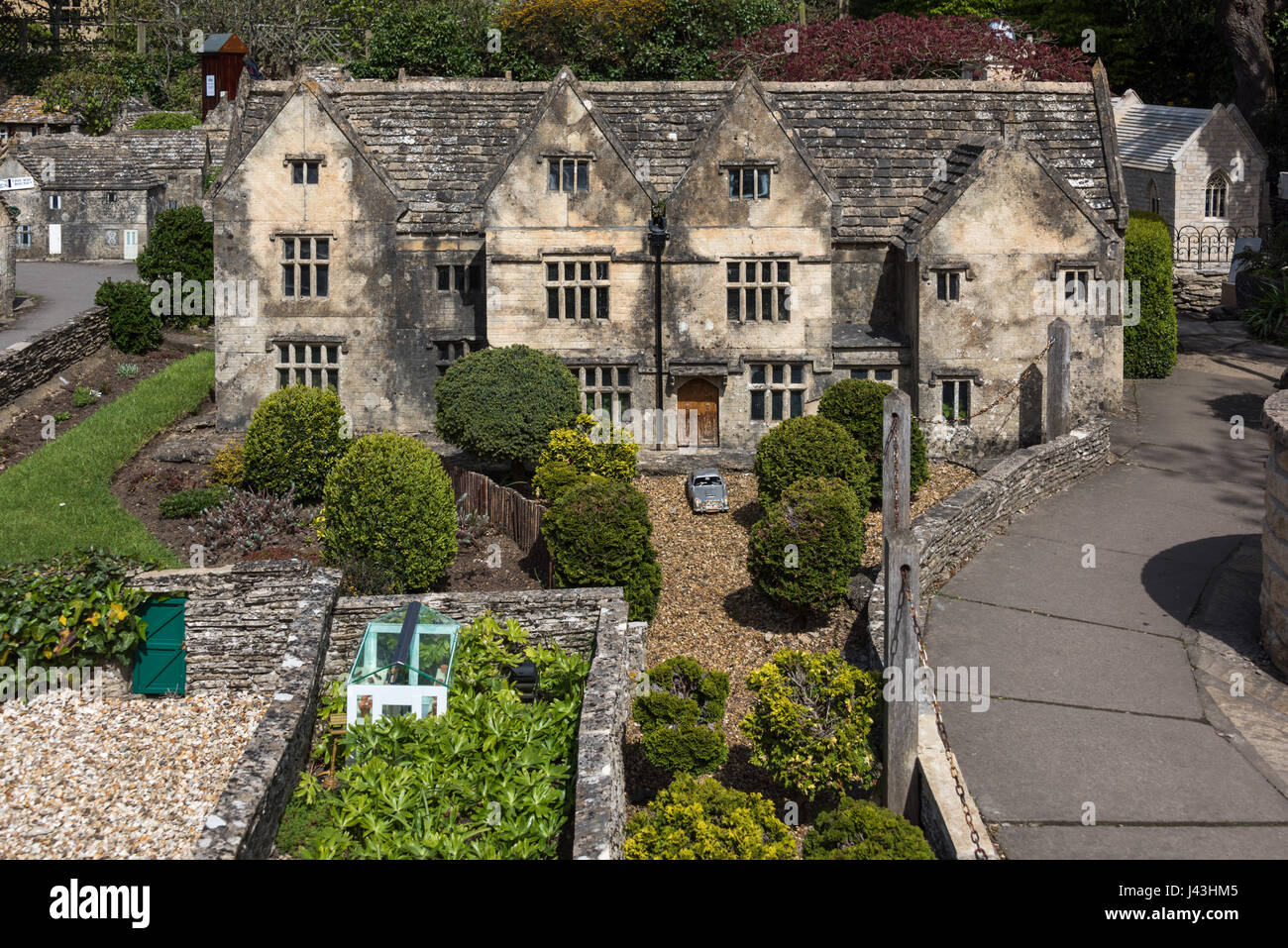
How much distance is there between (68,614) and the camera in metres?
23.9

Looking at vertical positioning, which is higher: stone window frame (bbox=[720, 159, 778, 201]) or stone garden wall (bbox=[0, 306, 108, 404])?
stone window frame (bbox=[720, 159, 778, 201])

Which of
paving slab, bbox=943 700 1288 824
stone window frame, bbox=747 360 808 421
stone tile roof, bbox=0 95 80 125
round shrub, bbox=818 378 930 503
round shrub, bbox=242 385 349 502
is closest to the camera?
paving slab, bbox=943 700 1288 824

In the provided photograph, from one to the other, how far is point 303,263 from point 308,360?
233cm

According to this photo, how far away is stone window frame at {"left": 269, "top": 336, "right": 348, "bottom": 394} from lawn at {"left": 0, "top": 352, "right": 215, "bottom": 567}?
156 inches

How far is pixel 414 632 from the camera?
75.9ft

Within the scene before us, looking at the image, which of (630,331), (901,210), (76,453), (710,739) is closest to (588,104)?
(630,331)

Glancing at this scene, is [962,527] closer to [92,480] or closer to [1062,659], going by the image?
[1062,659]

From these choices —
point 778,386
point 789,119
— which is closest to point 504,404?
point 778,386

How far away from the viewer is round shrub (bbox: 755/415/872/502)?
30438mm

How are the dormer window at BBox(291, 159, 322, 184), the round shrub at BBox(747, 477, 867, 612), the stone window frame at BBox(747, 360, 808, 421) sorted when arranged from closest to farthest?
the round shrub at BBox(747, 477, 867, 612), the stone window frame at BBox(747, 360, 808, 421), the dormer window at BBox(291, 159, 322, 184)

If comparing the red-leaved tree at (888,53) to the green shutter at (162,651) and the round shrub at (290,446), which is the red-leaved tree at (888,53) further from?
the green shutter at (162,651)

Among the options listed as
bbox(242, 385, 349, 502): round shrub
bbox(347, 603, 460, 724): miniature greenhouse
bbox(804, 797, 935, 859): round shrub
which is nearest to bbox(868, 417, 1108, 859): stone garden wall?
bbox(804, 797, 935, 859): round shrub

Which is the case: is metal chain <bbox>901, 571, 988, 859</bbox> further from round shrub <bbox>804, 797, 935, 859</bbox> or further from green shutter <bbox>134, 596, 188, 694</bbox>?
green shutter <bbox>134, 596, 188, 694</bbox>
